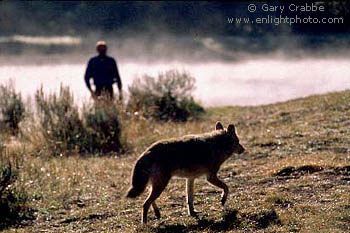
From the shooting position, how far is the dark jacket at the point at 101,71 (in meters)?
16.7

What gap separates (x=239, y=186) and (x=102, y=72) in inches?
267

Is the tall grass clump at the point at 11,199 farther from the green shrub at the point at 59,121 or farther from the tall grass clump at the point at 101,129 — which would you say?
the tall grass clump at the point at 101,129

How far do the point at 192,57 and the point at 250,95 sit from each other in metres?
8.76

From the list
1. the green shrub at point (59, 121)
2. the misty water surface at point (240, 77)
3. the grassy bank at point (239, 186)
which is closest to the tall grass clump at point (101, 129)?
the green shrub at point (59, 121)

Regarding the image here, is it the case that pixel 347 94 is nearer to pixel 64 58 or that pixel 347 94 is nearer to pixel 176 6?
pixel 176 6

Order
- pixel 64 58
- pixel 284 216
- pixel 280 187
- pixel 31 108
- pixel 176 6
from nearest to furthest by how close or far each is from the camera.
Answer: pixel 284 216
pixel 280 187
pixel 31 108
pixel 176 6
pixel 64 58

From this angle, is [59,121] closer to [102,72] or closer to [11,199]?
[102,72]

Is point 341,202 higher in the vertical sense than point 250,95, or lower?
lower

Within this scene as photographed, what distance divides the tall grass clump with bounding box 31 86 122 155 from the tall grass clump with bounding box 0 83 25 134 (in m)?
1.98

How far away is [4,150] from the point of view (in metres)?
11.3

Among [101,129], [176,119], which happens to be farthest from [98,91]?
[176,119]

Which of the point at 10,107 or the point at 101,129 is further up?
the point at 10,107

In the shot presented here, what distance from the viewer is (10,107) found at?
18.5 meters

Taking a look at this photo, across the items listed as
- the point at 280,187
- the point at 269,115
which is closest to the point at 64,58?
the point at 269,115
